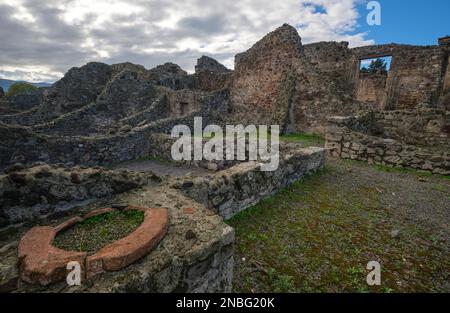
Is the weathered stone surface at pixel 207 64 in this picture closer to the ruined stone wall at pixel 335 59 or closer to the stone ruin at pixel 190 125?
the stone ruin at pixel 190 125

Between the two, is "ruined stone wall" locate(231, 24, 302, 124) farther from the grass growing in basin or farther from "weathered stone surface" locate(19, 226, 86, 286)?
"weathered stone surface" locate(19, 226, 86, 286)

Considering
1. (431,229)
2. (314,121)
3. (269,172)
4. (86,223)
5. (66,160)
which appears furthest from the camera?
(314,121)

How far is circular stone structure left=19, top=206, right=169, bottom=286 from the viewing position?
1938 mm

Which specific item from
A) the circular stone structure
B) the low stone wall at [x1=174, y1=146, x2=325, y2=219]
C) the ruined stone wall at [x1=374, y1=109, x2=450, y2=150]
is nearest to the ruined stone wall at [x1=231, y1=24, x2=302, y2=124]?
the ruined stone wall at [x1=374, y1=109, x2=450, y2=150]

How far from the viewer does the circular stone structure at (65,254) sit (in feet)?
6.36

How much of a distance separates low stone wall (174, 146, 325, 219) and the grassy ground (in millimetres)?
218

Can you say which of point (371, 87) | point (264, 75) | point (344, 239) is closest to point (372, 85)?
point (371, 87)

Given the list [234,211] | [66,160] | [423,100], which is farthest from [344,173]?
[423,100]

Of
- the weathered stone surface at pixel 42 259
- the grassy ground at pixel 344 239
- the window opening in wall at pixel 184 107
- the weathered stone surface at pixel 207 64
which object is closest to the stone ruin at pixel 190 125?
the weathered stone surface at pixel 42 259

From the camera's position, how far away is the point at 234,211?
4.69 m

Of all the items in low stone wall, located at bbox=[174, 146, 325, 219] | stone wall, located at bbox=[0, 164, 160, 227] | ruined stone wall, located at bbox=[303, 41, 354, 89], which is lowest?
low stone wall, located at bbox=[174, 146, 325, 219]

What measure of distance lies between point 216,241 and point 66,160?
25.6 feet

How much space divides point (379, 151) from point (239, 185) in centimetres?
637
